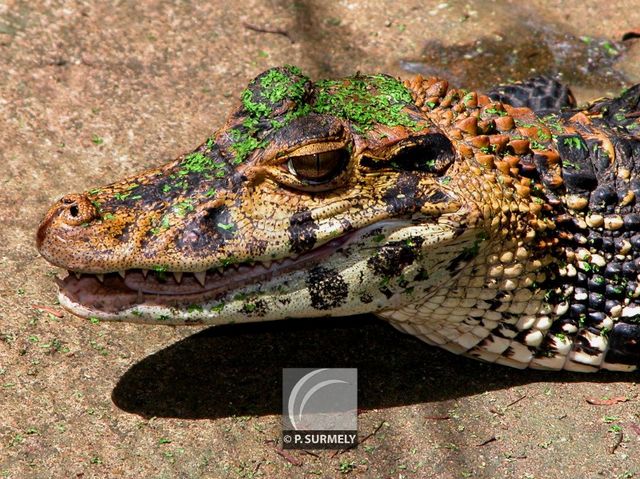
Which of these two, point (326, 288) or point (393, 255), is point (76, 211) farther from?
point (393, 255)

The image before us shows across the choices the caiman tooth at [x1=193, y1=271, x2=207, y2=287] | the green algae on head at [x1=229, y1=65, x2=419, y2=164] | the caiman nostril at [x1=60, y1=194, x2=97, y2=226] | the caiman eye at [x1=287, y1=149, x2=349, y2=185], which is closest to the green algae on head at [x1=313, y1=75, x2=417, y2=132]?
the green algae on head at [x1=229, y1=65, x2=419, y2=164]

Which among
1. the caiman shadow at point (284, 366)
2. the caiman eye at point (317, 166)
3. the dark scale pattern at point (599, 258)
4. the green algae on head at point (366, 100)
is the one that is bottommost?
the caiman shadow at point (284, 366)

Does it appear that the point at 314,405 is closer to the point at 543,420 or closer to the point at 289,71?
the point at 543,420

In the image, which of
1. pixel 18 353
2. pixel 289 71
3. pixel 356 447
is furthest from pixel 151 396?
pixel 289 71

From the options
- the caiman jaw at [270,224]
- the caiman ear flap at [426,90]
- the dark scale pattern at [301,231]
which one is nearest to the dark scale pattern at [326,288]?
the caiman jaw at [270,224]

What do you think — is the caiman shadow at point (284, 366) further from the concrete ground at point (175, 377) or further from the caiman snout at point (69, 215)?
the caiman snout at point (69, 215)

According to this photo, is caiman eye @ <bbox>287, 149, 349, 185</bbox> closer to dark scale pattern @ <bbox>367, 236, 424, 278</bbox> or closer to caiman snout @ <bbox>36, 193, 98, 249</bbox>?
dark scale pattern @ <bbox>367, 236, 424, 278</bbox>

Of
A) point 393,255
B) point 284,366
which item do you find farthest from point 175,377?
point 393,255

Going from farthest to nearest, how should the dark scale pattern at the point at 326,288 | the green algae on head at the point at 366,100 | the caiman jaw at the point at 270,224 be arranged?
the green algae on head at the point at 366,100 < the dark scale pattern at the point at 326,288 < the caiman jaw at the point at 270,224
